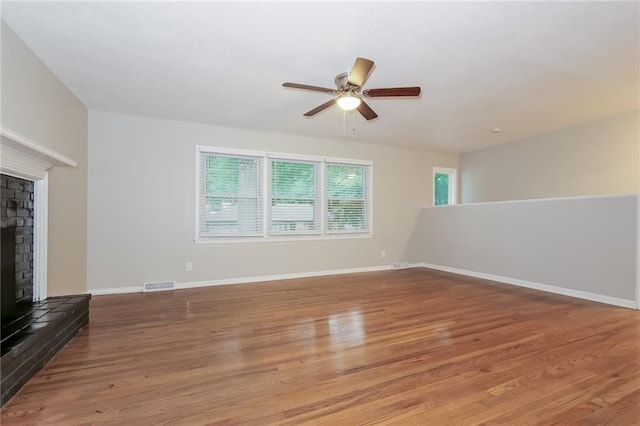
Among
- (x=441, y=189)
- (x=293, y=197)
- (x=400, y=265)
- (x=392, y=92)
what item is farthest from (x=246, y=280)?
(x=441, y=189)

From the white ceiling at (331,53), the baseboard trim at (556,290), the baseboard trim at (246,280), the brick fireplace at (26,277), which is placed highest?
the white ceiling at (331,53)

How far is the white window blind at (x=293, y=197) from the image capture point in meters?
5.24

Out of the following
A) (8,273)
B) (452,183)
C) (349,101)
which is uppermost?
(349,101)

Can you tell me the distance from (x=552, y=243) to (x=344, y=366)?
393cm

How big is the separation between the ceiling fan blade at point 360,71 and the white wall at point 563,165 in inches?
179

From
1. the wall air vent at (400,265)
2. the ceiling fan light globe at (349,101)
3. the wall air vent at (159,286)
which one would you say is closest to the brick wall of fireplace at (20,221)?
the wall air vent at (159,286)

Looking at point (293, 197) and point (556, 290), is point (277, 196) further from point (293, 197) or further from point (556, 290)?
point (556, 290)

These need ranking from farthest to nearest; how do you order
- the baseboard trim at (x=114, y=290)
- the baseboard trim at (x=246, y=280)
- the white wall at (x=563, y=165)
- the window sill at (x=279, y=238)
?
1. the window sill at (x=279, y=238)
2. the white wall at (x=563, y=165)
3. the baseboard trim at (x=246, y=280)
4. the baseboard trim at (x=114, y=290)

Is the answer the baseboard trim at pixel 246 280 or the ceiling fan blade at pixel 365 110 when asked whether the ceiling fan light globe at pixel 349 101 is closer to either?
the ceiling fan blade at pixel 365 110

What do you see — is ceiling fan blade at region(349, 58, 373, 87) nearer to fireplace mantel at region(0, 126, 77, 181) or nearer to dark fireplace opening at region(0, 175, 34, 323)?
fireplace mantel at region(0, 126, 77, 181)

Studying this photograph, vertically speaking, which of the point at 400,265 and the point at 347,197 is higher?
the point at 347,197

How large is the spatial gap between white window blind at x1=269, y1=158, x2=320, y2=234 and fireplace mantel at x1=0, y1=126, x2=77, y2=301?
2.83m

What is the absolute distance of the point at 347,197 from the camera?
587cm

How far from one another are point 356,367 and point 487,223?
4249mm
